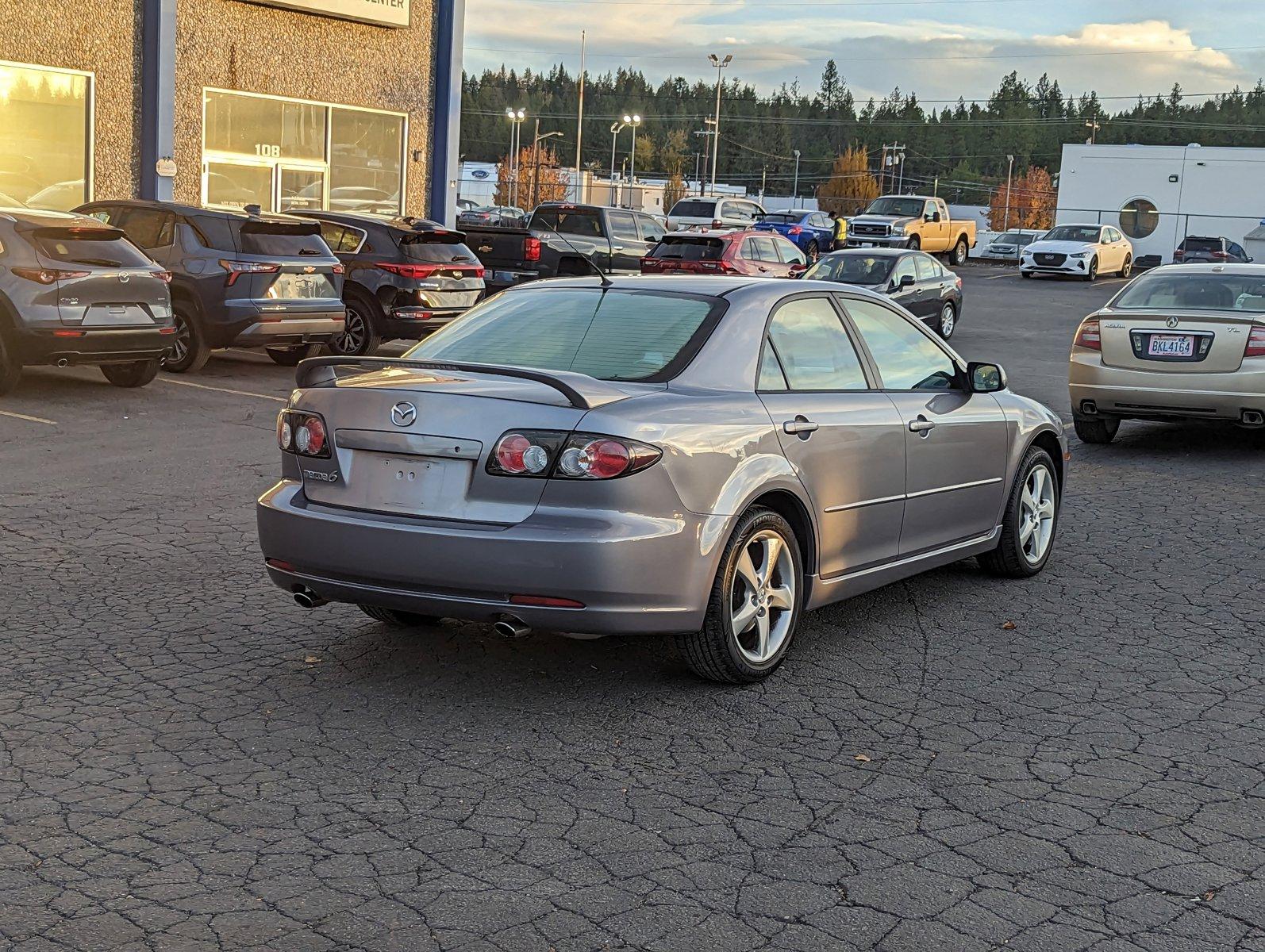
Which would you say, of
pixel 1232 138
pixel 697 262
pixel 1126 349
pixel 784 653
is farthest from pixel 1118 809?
pixel 1232 138

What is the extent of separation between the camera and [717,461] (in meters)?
5.58

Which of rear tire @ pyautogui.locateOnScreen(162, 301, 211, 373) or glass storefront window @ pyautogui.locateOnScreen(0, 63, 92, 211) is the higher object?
glass storefront window @ pyautogui.locateOnScreen(0, 63, 92, 211)

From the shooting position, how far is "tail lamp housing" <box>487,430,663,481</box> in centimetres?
527

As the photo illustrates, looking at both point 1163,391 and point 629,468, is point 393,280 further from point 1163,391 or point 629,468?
point 629,468

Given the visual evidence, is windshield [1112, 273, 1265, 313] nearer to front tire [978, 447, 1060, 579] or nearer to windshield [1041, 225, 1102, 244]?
front tire [978, 447, 1060, 579]

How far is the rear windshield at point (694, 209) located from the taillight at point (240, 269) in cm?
2959

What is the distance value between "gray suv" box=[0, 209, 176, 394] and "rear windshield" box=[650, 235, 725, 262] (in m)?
12.6

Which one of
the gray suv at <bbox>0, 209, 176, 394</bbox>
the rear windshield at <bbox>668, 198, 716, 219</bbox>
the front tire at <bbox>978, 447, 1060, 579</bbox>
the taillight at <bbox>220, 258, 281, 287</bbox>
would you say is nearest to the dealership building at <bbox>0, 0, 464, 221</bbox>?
the taillight at <bbox>220, 258, 281, 287</bbox>

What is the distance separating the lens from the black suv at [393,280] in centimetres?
1734

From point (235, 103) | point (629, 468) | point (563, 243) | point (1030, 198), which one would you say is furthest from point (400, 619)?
point (1030, 198)

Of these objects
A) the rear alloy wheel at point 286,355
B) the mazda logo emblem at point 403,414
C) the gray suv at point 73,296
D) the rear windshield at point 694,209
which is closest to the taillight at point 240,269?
the gray suv at point 73,296

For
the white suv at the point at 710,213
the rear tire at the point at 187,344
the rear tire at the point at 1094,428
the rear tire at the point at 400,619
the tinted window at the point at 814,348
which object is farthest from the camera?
the white suv at the point at 710,213

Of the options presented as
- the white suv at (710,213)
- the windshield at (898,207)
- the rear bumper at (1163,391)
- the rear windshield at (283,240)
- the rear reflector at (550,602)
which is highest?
the windshield at (898,207)

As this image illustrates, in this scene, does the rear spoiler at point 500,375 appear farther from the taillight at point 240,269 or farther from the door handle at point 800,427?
the taillight at point 240,269
